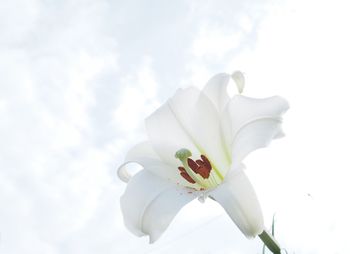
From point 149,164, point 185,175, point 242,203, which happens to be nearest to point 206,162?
point 185,175

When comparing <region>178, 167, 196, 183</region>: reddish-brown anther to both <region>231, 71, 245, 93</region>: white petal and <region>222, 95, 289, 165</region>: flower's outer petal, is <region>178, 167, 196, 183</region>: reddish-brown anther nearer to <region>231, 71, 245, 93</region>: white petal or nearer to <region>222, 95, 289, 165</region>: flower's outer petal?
<region>222, 95, 289, 165</region>: flower's outer petal

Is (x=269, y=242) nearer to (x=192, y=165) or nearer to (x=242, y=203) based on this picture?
(x=242, y=203)

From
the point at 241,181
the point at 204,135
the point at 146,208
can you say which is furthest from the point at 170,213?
the point at 204,135

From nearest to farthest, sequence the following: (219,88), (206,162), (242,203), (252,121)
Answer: (242,203)
(252,121)
(219,88)
(206,162)

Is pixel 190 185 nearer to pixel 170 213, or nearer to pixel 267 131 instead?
pixel 170 213

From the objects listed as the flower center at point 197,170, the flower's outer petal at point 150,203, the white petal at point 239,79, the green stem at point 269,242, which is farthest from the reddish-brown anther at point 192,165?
the green stem at point 269,242

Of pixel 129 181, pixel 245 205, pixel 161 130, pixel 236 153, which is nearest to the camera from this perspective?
pixel 245 205

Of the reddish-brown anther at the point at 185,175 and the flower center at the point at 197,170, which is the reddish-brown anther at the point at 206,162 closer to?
the flower center at the point at 197,170
